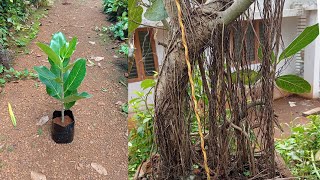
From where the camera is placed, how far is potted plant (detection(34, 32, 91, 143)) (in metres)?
1.34

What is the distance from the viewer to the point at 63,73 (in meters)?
1.41

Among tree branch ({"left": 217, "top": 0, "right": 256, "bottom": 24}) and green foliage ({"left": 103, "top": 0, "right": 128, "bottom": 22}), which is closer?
tree branch ({"left": 217, "top": 0, "right": 256, "bottom": 24})

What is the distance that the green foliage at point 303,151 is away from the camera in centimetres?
97

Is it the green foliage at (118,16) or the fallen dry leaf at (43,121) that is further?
the green foliage at (118,16)

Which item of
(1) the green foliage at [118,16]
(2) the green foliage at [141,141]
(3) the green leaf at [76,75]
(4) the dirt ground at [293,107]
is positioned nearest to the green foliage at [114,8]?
(1) the green foliage at [118,16]

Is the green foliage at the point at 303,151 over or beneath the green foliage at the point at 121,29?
beneath

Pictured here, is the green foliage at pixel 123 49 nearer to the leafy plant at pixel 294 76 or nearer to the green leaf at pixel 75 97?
the green leaf at pixel 75 97

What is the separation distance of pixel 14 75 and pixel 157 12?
1.08 metres

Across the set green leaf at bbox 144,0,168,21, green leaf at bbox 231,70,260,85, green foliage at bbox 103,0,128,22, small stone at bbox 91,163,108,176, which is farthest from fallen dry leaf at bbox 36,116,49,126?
green leaf at bbox 231,70,260,85

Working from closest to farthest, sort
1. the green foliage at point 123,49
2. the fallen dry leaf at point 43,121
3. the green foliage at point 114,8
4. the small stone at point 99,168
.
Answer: the small stone at point 99,168
the fallen dry leaf at point 43,121
the green foliage at point 123,49
the green foliage at point 114,8

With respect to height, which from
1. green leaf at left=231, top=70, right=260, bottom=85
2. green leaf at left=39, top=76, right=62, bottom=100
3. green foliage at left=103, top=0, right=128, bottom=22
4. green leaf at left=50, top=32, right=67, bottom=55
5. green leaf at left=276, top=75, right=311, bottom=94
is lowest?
green leaf at left=39, top=76, right=62, bottom=100

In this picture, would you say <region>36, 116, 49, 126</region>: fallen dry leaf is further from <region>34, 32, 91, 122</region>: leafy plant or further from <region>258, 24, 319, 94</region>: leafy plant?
<region>258, 24, 319, 94</region>: leafy plant

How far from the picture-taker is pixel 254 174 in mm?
902

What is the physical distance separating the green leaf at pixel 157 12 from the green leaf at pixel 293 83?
331 mm
